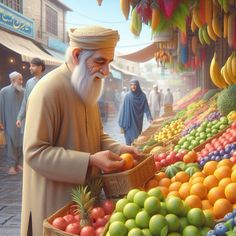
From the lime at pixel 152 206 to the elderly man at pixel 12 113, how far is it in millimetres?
6206

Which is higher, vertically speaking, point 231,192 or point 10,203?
point 231,192

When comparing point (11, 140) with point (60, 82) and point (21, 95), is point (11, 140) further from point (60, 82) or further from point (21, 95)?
point (60, 82)

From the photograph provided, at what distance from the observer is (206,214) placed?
2135 millimetres

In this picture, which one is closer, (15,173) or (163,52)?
(15,173)

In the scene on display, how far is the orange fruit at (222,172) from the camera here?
2.69 meters

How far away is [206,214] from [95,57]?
105cm

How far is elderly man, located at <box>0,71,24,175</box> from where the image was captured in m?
7.94

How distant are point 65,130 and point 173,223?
867 millimetres

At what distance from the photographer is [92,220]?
7.61 feet

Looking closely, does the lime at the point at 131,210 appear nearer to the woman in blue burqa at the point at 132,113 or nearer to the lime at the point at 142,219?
the lime at the point at 142,219

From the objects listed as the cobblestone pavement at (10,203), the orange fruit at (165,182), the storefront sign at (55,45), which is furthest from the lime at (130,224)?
the storefront sign at (55,45)

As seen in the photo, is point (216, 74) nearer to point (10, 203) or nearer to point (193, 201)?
point (10, 203)

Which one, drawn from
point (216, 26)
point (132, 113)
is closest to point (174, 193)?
point (216, 26)

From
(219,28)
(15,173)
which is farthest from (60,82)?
(15,173)
